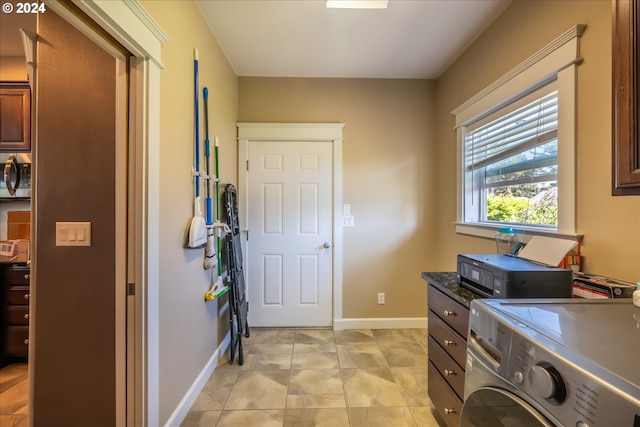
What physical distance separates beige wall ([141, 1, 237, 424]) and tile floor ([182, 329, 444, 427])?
0.27m

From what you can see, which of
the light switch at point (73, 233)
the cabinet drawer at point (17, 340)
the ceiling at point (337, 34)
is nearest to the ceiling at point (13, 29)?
the ceiling at point (337, 34)

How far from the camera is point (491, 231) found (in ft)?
6.29

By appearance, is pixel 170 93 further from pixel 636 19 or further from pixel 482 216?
pixel 482 216

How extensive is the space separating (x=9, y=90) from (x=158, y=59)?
193 cm

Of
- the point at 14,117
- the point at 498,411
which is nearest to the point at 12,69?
the point at 14,117

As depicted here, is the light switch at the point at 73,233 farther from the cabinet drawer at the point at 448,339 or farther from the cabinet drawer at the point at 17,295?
the cabinet drawer at the point at 448,339

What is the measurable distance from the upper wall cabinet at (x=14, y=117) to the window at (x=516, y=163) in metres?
3.67

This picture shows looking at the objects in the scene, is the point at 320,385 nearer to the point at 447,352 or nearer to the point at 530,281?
the point at 447,352

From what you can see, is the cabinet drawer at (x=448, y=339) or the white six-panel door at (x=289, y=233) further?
the white six-panel door at (x=289, y=233)

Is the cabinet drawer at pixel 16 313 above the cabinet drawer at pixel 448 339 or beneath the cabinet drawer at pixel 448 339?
beneath

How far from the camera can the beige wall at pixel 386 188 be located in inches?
111

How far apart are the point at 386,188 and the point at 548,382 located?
2.35m

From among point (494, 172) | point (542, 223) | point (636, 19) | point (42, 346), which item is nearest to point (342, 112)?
point (494, 172)

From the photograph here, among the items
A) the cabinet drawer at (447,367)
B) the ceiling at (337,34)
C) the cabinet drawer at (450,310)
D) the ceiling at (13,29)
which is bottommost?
the cabinet drawer at (447,367)
